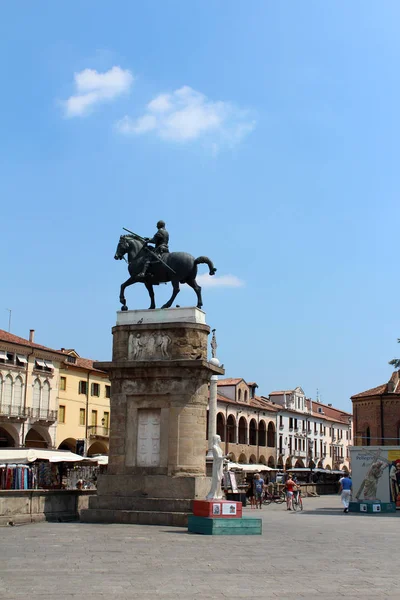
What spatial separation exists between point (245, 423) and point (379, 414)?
22871mm

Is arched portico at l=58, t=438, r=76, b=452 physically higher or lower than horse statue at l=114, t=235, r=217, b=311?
lower

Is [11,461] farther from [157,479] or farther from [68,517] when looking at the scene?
[157,479]

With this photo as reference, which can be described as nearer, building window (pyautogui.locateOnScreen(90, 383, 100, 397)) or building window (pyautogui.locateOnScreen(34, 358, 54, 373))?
building window (pyautogui.locateOnScreen(34, 358, 54, 373))

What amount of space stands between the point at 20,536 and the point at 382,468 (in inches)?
772

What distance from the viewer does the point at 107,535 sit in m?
16.6

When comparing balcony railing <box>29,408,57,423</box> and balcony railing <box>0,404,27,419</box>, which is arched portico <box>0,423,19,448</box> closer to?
balcony railing <box>0,404,27,419</box>

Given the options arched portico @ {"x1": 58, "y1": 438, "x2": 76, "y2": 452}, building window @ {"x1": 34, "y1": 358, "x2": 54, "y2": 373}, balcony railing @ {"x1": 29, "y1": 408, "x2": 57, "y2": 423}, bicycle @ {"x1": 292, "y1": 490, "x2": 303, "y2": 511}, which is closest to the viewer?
bicycle @ {"x1": 292, "y1": 490, "x2": 303, "y2": 511}

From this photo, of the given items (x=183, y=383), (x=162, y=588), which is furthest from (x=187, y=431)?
(x=162, y=588)

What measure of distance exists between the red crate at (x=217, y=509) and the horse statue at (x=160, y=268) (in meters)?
6.34

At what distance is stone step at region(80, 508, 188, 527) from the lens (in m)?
19.2

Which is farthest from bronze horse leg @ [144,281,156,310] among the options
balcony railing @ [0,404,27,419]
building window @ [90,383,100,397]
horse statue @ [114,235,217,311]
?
building window @ [90,383,100,397]

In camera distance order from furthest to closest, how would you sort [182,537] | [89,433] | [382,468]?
[89,433], [382,468], [182,537]

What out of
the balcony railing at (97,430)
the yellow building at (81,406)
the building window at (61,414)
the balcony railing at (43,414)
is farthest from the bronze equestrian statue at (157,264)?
the balcony railing at (97,430)

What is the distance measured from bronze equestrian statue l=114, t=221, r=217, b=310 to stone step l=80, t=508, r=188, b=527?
5960 mm
